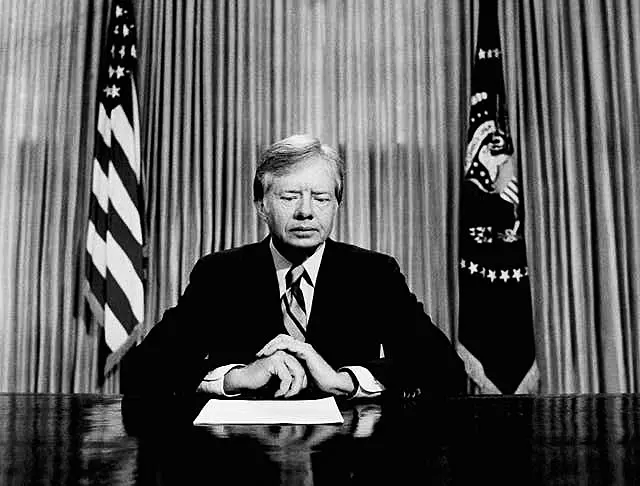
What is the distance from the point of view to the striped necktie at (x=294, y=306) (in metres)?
1.99

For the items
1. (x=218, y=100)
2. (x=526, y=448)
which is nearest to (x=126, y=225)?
(x=218, y=100)

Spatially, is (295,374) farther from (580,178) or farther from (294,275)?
(580,178)

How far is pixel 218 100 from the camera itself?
143 inches

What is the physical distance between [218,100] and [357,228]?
3.28ft

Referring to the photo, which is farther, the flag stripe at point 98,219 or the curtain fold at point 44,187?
the curtain fold at point 44,187

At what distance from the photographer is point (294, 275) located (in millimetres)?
2035

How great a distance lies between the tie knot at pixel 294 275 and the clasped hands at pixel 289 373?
0.35m

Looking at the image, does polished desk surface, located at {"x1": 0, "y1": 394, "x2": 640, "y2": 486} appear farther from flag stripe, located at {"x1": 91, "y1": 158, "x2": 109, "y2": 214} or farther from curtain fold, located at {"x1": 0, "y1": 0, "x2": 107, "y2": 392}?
curtain fold, located at {"x1": 0, "y1": 0, "x2": 107, "y2": 392}

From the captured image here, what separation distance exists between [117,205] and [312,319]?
1.79 m

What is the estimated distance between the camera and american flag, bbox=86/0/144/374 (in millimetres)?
3355

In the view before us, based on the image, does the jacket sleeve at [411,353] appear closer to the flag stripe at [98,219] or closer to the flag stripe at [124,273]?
the flag stripe at [124,273]

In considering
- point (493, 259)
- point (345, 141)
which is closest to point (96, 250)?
point (345, 141)

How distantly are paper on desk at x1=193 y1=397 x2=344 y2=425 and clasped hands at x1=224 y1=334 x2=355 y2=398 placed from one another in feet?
1.17

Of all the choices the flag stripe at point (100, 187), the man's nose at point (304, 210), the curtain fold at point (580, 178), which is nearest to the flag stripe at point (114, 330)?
the flag stripe at point (100, 187)
